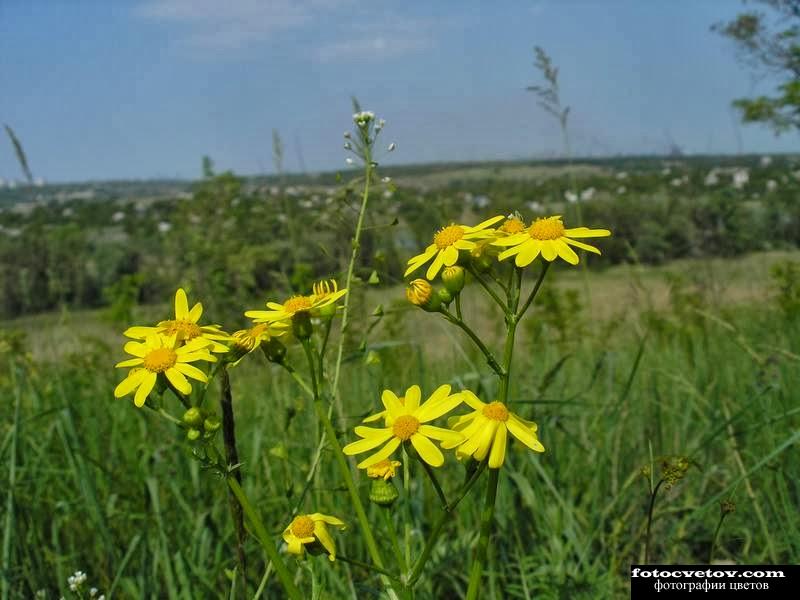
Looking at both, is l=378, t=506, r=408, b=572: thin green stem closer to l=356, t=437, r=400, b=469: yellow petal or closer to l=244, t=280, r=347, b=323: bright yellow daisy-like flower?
l=356, t=437, r=400, b=469: yellow petal

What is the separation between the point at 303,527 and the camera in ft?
3.76

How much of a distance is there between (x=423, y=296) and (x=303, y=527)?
1.27ft

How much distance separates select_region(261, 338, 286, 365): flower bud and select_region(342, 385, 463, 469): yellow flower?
8.3 inches

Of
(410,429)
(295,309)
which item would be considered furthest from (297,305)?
(410,429)

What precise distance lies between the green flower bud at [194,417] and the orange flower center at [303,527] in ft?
0.69

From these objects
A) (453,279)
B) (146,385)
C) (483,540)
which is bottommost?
(483,540)

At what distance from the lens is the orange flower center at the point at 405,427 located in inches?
43.9

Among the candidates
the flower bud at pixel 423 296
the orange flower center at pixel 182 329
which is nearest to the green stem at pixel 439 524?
the flower bud at pixel 423 296

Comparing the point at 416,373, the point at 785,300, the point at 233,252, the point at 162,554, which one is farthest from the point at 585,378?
the point at 233,252

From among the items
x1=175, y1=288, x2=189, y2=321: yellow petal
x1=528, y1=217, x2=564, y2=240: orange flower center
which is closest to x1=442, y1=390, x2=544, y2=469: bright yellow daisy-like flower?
x1=528, y1=217, x2=564, y2=240: orange flower center

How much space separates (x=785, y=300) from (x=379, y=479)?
4544 millimetres

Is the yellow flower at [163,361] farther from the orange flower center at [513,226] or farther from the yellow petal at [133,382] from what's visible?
the orange flower center at [513,226]

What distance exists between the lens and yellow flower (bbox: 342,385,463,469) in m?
1.09

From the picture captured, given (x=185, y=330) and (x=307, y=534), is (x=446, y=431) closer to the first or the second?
(x=307, y=534)
